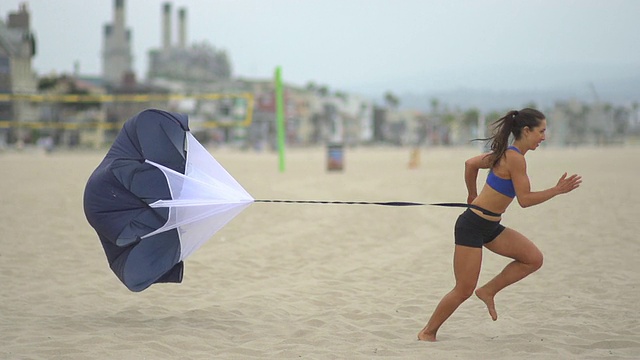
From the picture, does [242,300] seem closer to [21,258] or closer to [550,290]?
[550,290]

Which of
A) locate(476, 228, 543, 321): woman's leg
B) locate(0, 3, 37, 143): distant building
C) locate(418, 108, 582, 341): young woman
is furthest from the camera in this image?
locate(0, 3, 37, 143): distant building

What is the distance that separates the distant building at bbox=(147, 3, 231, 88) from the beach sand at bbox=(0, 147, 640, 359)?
11660 cm

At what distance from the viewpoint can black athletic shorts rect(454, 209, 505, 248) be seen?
446 cm

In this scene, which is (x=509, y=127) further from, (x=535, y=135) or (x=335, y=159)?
(x=335, y=159)

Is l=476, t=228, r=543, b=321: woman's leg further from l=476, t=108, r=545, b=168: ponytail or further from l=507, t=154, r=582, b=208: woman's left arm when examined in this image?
l=476, t=108, r=545, b=168: ponytail

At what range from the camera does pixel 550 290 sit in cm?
643

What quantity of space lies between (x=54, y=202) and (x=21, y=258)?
20.4 ft

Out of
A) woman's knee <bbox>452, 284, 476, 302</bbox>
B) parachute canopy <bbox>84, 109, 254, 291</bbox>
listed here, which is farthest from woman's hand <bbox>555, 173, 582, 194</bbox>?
parachute canopy <bbox>84, 109, 254, 291</bbox>

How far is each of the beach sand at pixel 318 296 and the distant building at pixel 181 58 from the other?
11660 centimetres

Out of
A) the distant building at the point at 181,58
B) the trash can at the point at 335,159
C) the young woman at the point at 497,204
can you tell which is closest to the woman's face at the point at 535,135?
the young woman at the point at 497,204

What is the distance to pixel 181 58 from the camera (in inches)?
5335

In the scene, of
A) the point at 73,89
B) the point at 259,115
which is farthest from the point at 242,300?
the point at 259,115

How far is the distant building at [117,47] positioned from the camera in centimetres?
11288

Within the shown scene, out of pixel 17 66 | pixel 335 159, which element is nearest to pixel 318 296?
pixel 335 159
